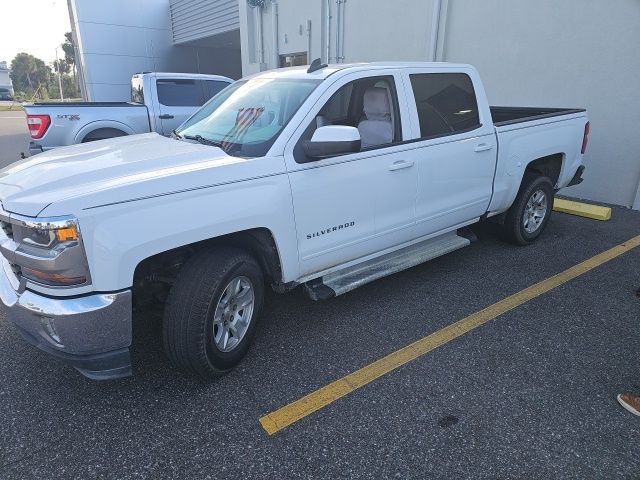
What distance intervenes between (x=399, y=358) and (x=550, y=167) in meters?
3.54

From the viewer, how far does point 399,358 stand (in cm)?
320

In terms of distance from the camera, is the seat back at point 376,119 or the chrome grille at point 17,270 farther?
the seat back at point 376,119

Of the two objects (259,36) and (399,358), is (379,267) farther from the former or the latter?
(259,36)

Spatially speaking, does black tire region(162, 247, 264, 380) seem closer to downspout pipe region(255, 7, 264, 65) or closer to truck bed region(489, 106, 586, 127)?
truck bed region(489, 106, 586, 127)

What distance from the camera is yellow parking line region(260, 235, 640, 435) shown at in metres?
2.68

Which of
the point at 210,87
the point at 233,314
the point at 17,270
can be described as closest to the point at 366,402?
the point at 233,314

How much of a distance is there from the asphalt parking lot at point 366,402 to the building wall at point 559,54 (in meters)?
3.65

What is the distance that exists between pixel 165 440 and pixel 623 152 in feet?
23.3

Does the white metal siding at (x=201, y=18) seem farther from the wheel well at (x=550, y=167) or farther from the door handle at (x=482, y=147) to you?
the door handle at (x=482, y=147)

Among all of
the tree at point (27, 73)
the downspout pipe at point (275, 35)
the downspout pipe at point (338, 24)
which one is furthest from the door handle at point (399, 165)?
the tree at point (27, 73)

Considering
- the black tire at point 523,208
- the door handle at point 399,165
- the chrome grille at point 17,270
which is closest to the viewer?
the chrome grille at point 17,270

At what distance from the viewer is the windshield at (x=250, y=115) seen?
315 centimetres

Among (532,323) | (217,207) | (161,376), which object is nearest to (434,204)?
(532,323)

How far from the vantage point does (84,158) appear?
121 inches
